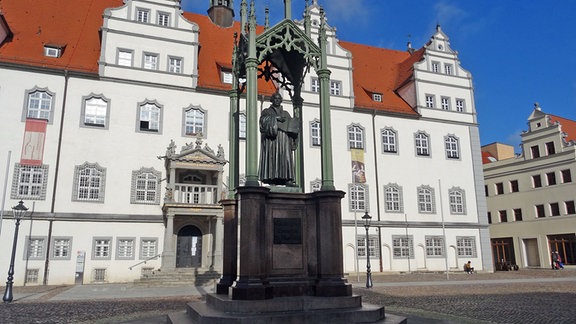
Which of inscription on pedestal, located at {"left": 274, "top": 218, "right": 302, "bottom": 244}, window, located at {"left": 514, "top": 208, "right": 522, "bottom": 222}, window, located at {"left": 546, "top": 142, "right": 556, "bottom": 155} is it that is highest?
window, located at {"left": 546, "top": 142, "right": 556, "bottom": 155}

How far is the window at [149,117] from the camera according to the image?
83.0 feet

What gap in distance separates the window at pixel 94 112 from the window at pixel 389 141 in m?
17.7

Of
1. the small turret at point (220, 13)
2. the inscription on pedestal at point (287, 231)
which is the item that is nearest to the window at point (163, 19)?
the small turret at point (220, 13)

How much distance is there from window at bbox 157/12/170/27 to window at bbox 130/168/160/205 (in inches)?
351

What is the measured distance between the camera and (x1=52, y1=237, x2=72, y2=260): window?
22.6 metres

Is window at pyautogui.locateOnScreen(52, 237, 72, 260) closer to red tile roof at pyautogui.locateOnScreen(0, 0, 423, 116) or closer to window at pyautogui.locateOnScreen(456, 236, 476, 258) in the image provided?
red tile roof at pyautogui.locateOnScreen(0, 0, 423, 116)

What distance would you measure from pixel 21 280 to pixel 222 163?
1136cm

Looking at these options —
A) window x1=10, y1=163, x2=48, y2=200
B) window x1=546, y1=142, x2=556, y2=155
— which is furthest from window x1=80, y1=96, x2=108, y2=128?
window x1=546, y1=142, x2=556, y2=155

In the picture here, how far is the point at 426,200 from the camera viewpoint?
31.3m

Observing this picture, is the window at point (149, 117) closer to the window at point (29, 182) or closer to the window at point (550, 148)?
the window at point (29, 182)

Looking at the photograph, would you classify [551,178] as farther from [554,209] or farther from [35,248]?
[35,248]

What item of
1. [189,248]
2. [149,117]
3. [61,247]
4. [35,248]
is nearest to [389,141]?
[189,248]

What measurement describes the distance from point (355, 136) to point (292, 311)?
23442mm

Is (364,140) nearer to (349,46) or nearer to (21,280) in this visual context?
(349,46)
